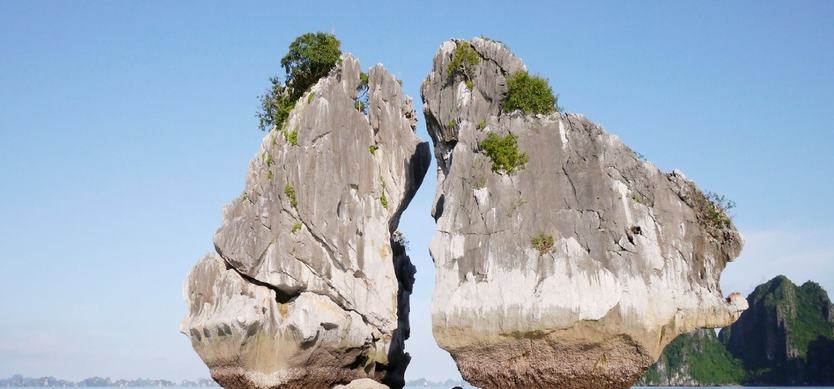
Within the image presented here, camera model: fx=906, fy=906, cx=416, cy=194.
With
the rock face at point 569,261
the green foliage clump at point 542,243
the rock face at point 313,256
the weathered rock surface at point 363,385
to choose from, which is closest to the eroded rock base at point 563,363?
the rock face at point 569,261

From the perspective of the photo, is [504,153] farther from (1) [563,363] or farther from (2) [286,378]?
(2) [286,378]

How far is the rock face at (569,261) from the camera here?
69.2 ft

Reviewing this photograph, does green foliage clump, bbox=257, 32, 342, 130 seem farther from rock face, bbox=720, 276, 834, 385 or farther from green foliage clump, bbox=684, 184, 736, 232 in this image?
rock face, bbox=720, 276, 834, 385

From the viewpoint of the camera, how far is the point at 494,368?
72.1 feet

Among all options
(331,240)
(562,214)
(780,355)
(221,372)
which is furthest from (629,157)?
(780,355)

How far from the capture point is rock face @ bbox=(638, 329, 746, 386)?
352 feet

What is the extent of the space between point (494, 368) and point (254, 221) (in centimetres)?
1004

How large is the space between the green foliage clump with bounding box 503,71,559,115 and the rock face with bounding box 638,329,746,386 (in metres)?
88.7

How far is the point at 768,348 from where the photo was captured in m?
106

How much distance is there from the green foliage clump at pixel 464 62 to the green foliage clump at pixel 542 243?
5566mm

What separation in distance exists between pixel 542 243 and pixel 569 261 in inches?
32.8

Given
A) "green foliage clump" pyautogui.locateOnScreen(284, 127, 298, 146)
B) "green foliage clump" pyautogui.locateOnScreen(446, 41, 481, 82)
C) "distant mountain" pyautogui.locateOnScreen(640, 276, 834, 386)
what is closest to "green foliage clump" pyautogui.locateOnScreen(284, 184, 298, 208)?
"green foliage clump" pyautogui.locateOnScreen(284, 127, 298, 146)

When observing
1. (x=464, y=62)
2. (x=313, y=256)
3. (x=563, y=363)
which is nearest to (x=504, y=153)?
(x=464, y=62)

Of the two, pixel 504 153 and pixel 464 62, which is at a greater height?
pixel 464 62
